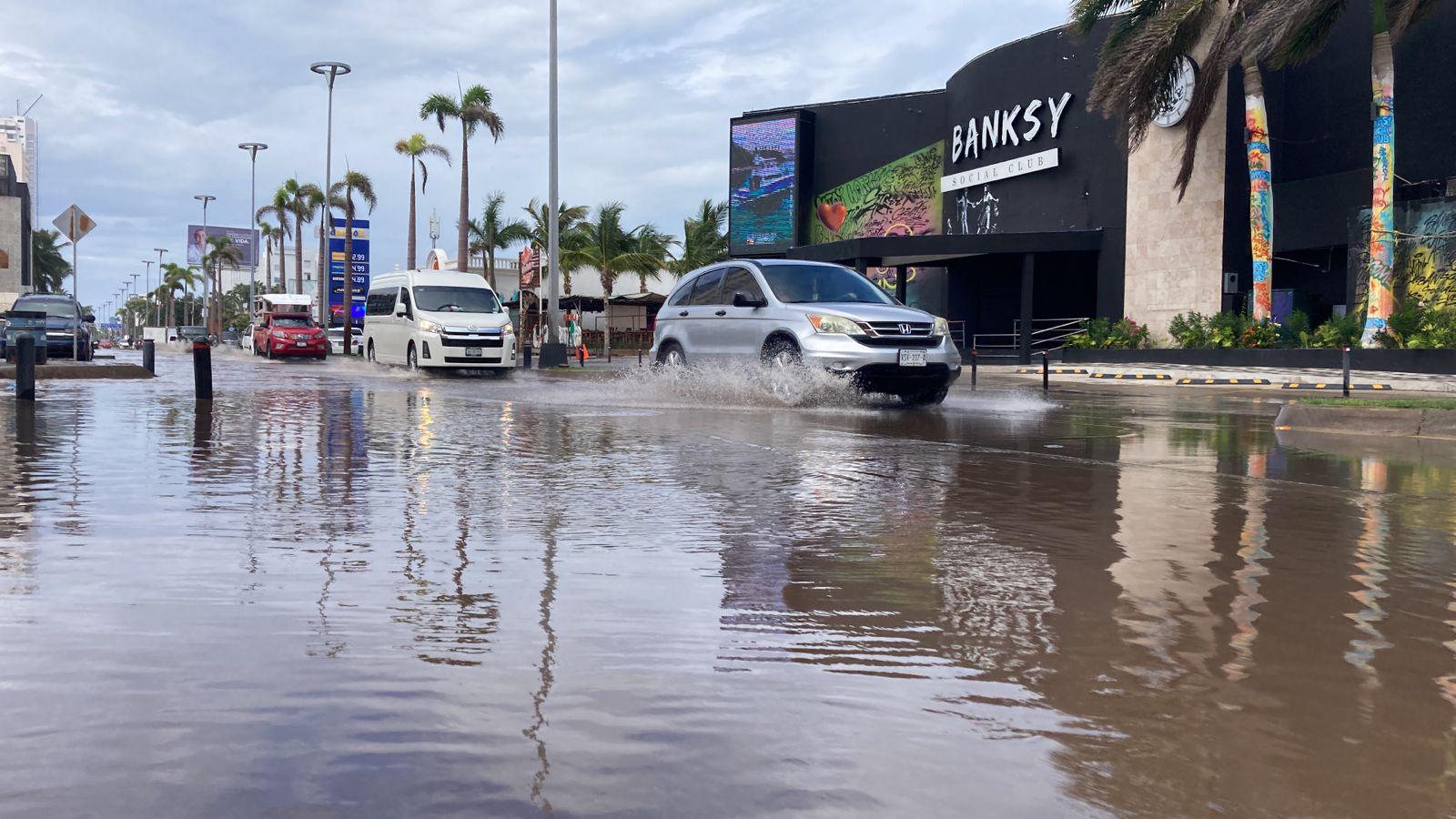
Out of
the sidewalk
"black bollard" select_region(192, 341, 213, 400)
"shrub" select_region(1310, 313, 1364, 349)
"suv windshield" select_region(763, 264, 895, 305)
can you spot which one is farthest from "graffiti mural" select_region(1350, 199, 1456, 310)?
Answer: "black bollard" select_region(192, 341, 213, 400)

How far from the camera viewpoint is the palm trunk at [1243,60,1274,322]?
104 feet

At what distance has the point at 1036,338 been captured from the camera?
43219 millimetres

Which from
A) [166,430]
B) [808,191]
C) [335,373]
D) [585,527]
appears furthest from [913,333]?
[808,191]

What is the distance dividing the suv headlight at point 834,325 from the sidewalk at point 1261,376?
12887 millimetres

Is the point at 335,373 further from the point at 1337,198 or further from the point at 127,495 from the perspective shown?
the point at 1337,198

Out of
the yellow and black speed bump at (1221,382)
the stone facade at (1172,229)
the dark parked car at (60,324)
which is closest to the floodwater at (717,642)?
the yellow and black speed bump at (1221,382)

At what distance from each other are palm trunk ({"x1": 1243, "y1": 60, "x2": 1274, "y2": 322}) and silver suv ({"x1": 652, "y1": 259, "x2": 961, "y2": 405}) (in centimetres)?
1940

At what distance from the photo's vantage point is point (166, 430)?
11586 millimetres

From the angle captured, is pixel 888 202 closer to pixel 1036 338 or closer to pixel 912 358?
pixel 1036 338

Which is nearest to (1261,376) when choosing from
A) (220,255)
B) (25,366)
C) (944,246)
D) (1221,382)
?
(1221,382)

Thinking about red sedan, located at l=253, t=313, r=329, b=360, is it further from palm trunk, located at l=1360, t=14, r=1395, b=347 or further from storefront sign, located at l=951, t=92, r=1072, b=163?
palm trunk, located at l=1360, t=14, r=1395, b=347

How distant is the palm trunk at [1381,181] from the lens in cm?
2670

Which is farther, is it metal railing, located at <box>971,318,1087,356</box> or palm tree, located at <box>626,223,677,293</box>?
palm tree, located at <box>626,223,677,293</box>

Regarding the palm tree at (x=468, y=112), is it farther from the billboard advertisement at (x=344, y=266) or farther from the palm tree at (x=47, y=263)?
the palm tree at (x=47, y=263)
